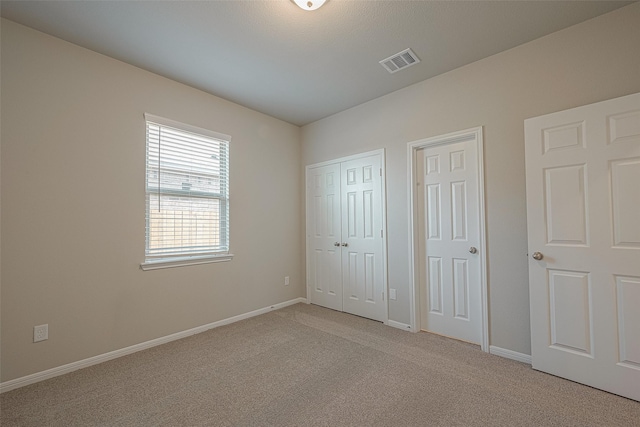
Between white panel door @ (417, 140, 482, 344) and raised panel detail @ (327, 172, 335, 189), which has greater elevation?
raised panel detail @ (327, 172, 335, 189)

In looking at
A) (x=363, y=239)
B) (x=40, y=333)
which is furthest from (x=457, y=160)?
(x=40, y=333)

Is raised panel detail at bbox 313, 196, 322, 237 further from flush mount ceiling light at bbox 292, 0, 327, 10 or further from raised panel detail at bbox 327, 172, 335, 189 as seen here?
flush mount ceiling light at bbox 292, 0, 327, 10

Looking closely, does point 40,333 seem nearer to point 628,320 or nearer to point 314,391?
point 314,391

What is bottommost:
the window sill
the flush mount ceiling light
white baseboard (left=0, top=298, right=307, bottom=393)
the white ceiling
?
white baseboard (left=0, top=298, right=307, bottom=393)

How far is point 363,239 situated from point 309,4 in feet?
8.28

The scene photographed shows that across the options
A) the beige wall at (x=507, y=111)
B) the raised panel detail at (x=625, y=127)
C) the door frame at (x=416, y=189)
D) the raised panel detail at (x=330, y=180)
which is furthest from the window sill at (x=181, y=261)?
the raised panel detail at (x=625, y=127)

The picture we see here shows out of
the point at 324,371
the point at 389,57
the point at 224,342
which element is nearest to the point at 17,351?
the point at 224,342

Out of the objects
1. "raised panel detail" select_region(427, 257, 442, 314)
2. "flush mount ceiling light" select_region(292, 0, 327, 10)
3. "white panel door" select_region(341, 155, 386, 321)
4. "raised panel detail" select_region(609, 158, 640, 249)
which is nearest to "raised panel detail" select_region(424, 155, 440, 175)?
"white panel door" select_region(341, 155, 386, 321)

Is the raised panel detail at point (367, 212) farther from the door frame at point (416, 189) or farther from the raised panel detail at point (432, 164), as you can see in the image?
the raised panel detail at point (432, 164)

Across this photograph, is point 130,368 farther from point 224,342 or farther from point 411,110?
point 411,110

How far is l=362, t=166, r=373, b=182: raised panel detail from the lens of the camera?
3.51 meters

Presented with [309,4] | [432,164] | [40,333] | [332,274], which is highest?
[309,4]

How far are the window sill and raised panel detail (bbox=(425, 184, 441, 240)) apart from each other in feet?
7.82

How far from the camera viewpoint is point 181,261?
3.02 metres
